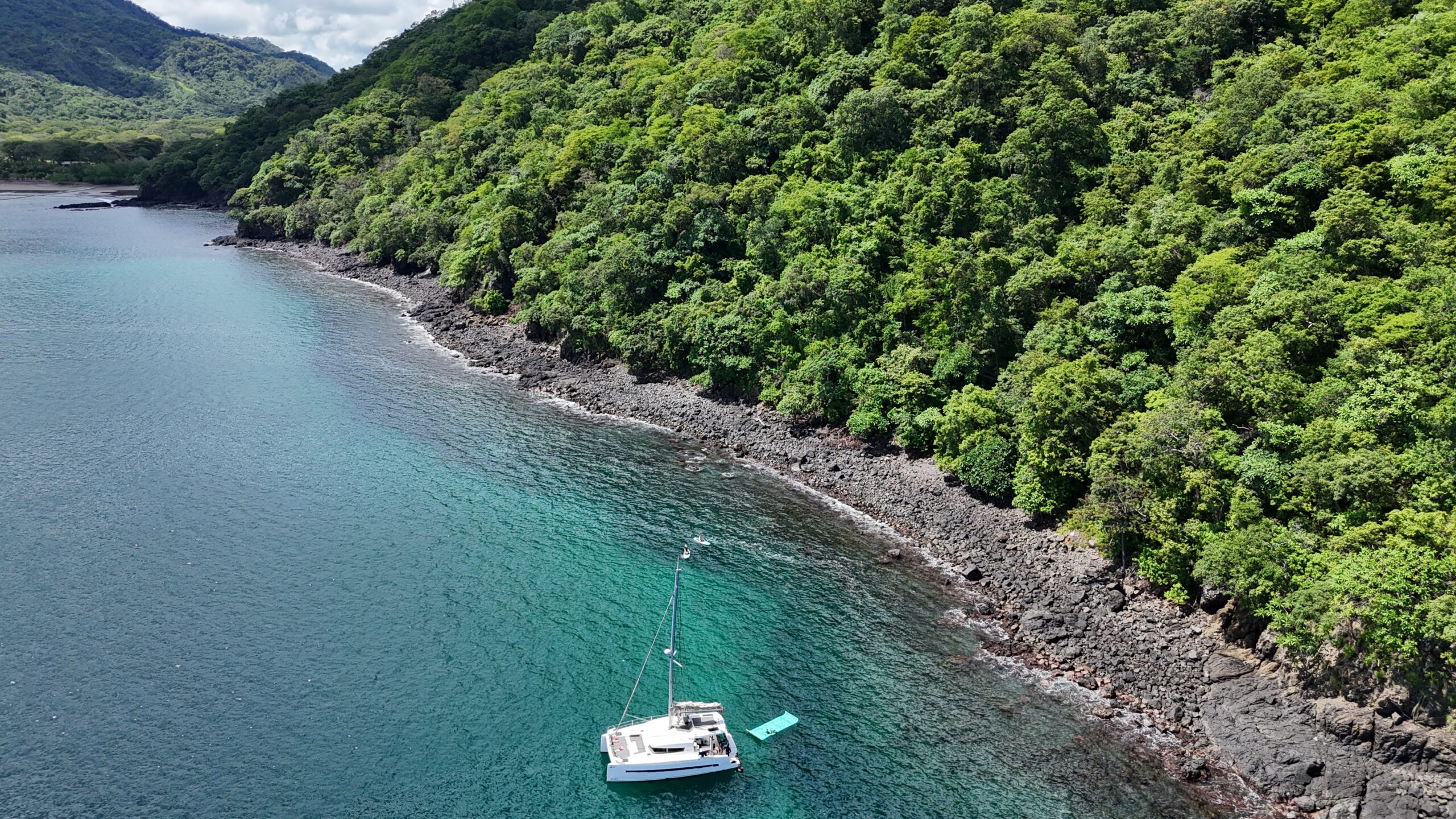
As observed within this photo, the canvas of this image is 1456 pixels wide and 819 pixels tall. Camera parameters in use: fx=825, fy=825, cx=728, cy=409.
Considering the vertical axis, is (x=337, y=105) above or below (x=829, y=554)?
above

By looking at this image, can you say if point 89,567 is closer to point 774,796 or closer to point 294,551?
point 294,551

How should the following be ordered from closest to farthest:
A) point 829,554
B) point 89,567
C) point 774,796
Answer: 1. point 774,796
2. point 89,567
3. point 829,554

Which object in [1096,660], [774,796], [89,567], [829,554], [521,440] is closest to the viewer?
[774,796]

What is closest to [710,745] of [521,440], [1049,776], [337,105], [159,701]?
[1049,776]

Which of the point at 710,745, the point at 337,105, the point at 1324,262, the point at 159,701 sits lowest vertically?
the point at 159,701

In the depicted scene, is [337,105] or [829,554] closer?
[829,554]

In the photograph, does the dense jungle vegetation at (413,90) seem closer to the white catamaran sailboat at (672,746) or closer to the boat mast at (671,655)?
the boat mast at (671,655)
